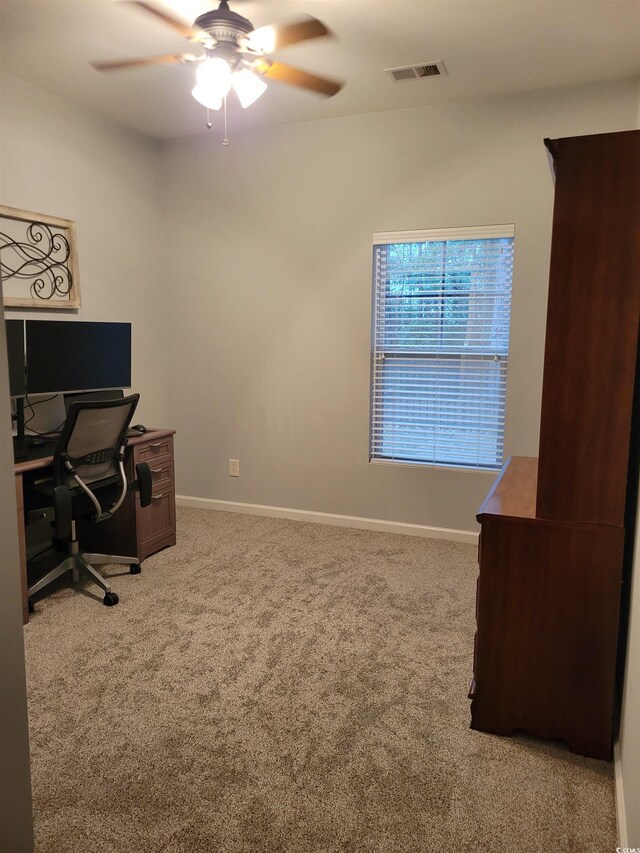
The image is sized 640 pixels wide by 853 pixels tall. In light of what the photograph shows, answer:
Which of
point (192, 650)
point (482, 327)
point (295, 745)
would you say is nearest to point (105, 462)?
point (192, 650)

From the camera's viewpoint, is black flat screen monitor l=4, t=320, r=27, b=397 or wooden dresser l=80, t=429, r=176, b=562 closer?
black flat screen monitor l=4, t=320, r=27, b=397

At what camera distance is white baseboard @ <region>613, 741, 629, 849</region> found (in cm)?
154

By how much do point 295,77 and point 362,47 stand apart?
39cm

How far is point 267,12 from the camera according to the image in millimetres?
2549

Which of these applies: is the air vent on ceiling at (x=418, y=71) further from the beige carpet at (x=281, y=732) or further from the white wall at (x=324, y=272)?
the beige carpet at (x=281, y=732)

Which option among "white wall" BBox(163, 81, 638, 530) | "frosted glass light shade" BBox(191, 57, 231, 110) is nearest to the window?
"white wall" BBox(163, 81, 638, 530)

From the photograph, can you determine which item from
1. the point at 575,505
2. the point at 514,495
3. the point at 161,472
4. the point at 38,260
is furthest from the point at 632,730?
the point at 38,260

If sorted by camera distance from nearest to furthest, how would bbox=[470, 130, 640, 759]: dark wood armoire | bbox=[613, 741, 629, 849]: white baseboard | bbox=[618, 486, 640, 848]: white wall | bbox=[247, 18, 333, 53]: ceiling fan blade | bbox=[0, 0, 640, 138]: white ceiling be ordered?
1. bbox=[618, 486, 640, 848]: white wall
2. bbox=[613, 741, 629, 849]: white baseboard
3. bbox=[470, 130, 640, 759]: dark wood armoire
4. bbox=[247, 18, 333, 53]: ceiling fan blade
5. bbox=[0, 0, 640, 138]: white ceiling

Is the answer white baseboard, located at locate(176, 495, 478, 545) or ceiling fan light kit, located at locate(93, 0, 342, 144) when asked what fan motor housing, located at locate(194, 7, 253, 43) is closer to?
ceiling fan light kit, located at locate(93, 0, 342, 144)

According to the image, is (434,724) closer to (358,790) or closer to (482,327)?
(358,790)

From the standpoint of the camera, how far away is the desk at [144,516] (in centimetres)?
344

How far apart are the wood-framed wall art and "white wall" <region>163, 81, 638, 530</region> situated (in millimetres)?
985

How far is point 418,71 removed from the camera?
3111 millimetres

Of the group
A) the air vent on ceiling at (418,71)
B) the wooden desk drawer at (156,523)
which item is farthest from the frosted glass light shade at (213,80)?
the wooden desk drawer at (156,523)
